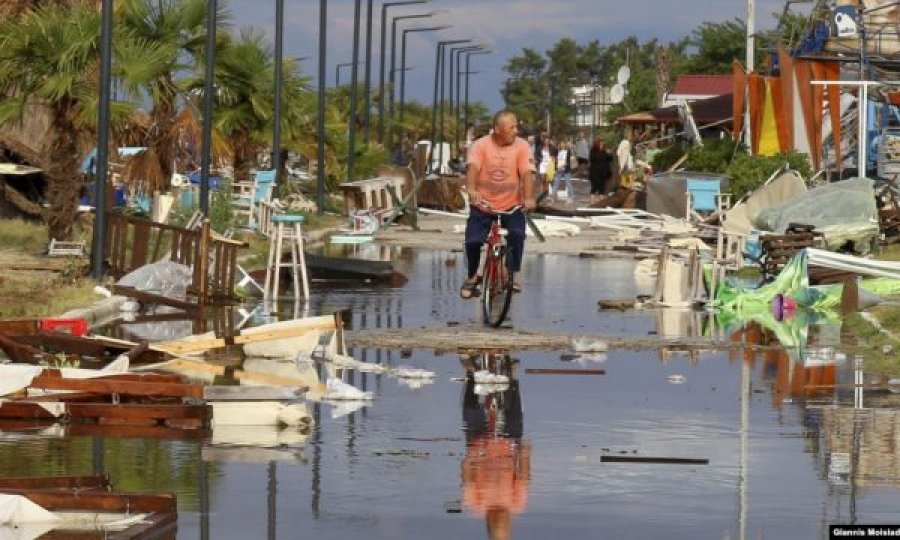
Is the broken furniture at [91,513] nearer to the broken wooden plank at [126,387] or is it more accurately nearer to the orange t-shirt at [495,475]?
the orange t-shirt at [495,475]

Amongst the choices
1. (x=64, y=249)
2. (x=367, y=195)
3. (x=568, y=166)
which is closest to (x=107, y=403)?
(x=64, y=249)

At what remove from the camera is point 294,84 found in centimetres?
4494

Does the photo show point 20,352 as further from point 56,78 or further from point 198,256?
point 56,78

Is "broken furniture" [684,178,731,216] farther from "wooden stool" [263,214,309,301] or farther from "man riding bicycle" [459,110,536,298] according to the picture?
"man riding bicycle" [459,110,536,298]

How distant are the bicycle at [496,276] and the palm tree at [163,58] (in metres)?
11.4

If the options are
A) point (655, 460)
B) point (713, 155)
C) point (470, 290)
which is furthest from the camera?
point (713, 155)

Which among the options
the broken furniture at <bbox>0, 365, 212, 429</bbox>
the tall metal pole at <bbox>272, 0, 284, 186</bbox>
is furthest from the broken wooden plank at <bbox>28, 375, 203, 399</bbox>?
the tall metal pole at <bbox>272, 0, 284, 186</bbox>

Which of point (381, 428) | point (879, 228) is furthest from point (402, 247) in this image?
point (381, 428)

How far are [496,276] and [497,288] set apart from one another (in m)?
0.11

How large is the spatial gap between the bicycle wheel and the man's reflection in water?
2.87 m

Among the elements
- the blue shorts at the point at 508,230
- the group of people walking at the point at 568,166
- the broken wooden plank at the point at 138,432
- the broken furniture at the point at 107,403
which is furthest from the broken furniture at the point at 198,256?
the group of people walking at the point at 568,166

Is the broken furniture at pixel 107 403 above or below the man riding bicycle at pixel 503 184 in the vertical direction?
below

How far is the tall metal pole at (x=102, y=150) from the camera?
23297mm

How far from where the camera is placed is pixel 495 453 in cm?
1102
